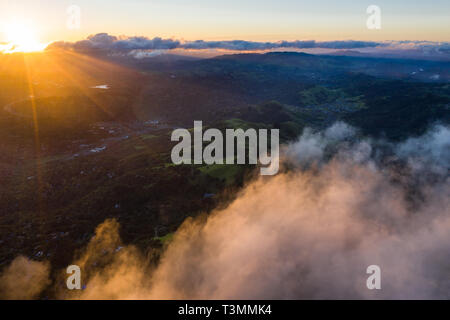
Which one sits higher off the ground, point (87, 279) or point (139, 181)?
point (139, 181)

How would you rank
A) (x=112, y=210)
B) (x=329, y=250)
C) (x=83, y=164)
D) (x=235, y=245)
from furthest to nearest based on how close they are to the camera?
(x=83, y=164) < (x=112, y=210) < (x=329, y=250) < (x=235, y=245)

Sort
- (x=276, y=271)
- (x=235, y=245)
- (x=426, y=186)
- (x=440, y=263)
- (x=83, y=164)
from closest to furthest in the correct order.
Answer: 1. (x=276, y=271)
2. (x=235, y=245)
3. (x=440, y=263)
4. (x=426, y=186)
5. (x=83, y=164)

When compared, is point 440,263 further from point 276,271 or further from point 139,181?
point 139,181

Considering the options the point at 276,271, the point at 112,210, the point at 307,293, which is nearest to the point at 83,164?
the point at 112,210

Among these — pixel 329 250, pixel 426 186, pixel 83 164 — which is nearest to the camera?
pixel 329 250

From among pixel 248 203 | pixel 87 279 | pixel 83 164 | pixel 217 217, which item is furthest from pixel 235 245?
pixel 83 164

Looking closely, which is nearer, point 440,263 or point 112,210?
point 440,263
